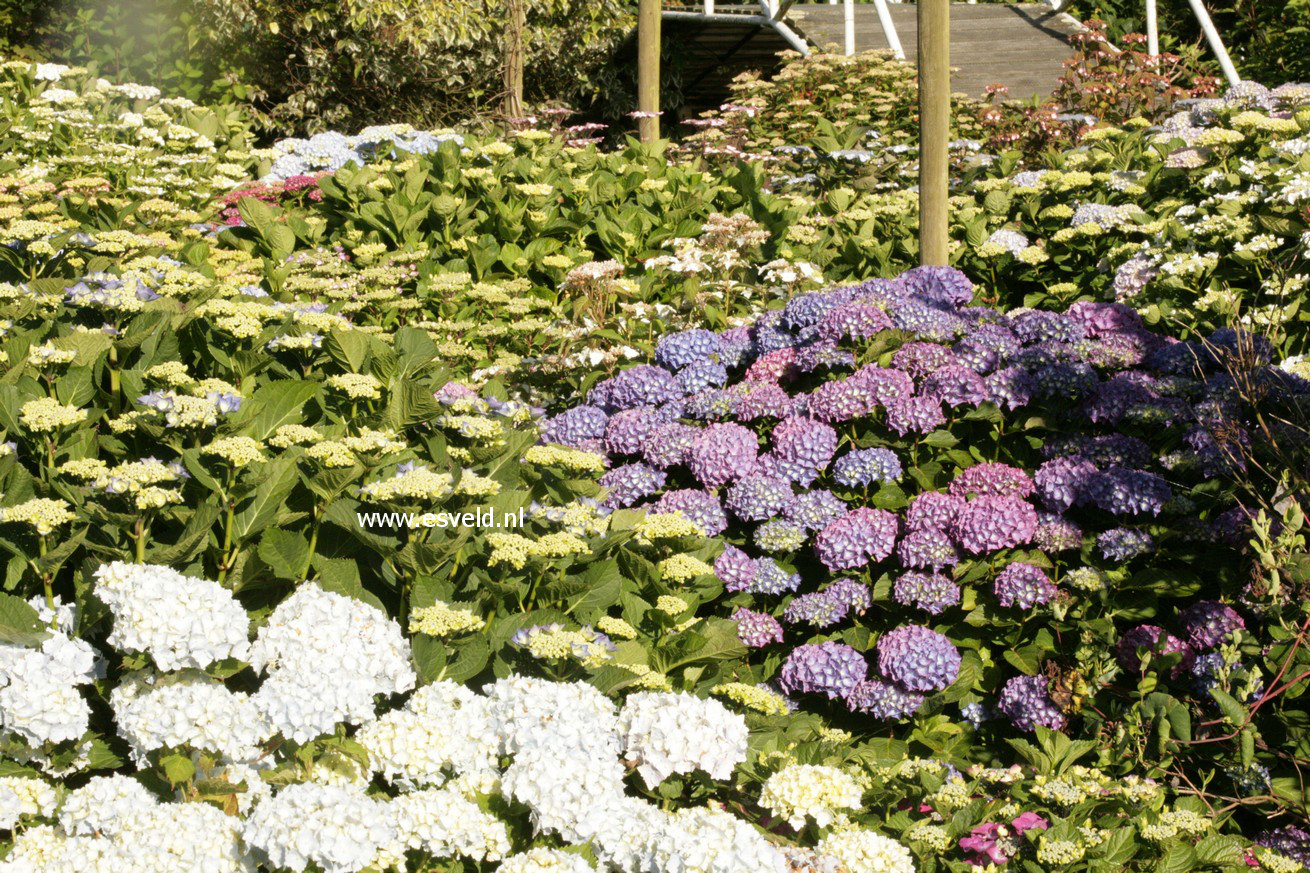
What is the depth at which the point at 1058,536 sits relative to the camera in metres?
3.62

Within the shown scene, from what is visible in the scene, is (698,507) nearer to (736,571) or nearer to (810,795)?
(736,571)

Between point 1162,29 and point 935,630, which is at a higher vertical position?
point 1162,29

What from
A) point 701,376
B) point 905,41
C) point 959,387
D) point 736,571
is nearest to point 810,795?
point 736,571

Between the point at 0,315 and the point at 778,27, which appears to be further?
the point at 778,27

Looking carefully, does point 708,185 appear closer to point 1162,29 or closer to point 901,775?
point 901,775

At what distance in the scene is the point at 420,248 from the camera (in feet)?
19.1

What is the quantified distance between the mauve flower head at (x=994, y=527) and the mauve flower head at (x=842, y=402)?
477 millimetres

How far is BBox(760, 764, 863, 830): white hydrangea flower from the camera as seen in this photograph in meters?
2.38

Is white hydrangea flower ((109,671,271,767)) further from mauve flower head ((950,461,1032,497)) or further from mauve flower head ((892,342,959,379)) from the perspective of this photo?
mauve flower head ((892,342,959,379))

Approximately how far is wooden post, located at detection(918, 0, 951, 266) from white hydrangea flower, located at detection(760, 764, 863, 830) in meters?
3.27

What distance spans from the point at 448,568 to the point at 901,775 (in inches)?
43.8

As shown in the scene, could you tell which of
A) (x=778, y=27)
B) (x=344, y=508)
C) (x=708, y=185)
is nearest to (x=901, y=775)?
(x=344, y=508)

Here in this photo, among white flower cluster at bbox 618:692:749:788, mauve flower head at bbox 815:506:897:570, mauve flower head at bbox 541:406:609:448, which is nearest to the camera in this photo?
white flower cluster at bbox 618:692:749:788

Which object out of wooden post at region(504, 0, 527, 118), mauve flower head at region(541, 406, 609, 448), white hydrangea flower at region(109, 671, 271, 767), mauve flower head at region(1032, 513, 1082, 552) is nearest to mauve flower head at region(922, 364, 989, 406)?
mauve flower head at region(1032, 513, 1082, 552)
